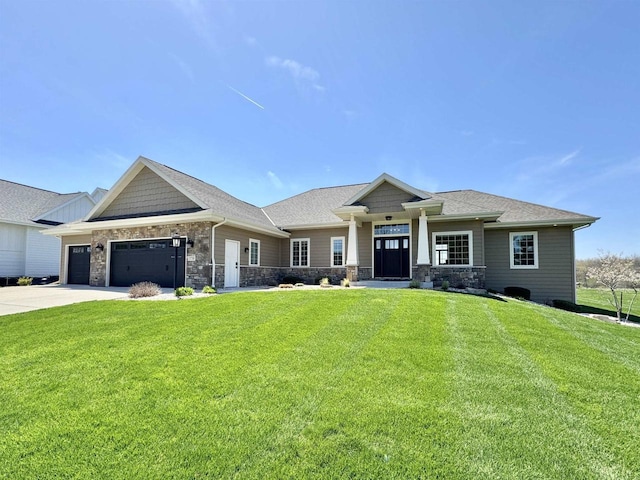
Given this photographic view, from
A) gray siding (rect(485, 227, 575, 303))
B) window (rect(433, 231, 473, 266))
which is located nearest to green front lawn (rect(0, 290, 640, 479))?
window (rect(433, 231, 473, 266))

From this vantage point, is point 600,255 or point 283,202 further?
point 283,202

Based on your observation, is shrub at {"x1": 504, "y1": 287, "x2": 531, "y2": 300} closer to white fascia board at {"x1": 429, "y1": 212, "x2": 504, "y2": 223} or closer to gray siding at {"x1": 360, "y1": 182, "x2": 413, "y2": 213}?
white fascia board at {"x1": 429, "y1": 212, "x2": 504, "y2": 223}

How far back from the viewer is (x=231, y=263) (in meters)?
14.2

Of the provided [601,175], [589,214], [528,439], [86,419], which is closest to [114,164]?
[86,419]

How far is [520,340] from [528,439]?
10.3ft

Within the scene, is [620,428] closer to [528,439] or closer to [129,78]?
[528,439]

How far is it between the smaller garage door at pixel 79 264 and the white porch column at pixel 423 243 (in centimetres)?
1694

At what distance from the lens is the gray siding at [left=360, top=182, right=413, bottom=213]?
1397 cm

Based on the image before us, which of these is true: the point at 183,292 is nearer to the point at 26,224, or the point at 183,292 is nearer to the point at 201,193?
the point at 201,193

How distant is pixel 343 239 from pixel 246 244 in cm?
488

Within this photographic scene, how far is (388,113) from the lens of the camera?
13742 mm

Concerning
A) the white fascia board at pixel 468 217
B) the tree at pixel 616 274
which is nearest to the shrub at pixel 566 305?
the tree at pixel 616 274

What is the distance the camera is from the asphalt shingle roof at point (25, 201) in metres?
19.5

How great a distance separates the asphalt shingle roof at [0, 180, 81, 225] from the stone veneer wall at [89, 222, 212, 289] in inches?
312
